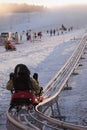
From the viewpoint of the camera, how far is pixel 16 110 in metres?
9.90

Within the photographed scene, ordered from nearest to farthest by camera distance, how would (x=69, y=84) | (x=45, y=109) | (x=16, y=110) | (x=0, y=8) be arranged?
(x=16, y=110), (x=45, y=109), (x=69, y=84), (x=0, y=8)

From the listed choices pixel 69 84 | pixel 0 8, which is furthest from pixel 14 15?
pixel 69 84

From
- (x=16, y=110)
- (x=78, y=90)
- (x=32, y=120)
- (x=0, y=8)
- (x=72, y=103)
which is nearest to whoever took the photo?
(x=32, y=120)

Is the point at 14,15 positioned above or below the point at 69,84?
below

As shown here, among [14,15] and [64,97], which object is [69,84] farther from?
[14,15]

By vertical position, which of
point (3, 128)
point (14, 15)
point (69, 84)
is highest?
point (3, 128)

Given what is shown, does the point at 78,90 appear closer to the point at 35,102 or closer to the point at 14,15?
the point at 35,102

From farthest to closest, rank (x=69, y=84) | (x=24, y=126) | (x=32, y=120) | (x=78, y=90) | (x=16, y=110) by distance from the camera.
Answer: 1. (x=69, y=84)
2. (x=78, y=90)
3. (x=16, y=110)
4. (x=32, y=120)
5. (x=24, y=126)

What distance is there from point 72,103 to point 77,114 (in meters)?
1.56

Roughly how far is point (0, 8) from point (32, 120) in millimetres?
182825

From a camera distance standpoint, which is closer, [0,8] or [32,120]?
[32,120]

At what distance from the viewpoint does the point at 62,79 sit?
16203 mm

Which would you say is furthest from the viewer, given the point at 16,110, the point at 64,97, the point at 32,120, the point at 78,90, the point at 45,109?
the point at 78,90

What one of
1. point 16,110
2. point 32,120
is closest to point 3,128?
point 16,110
